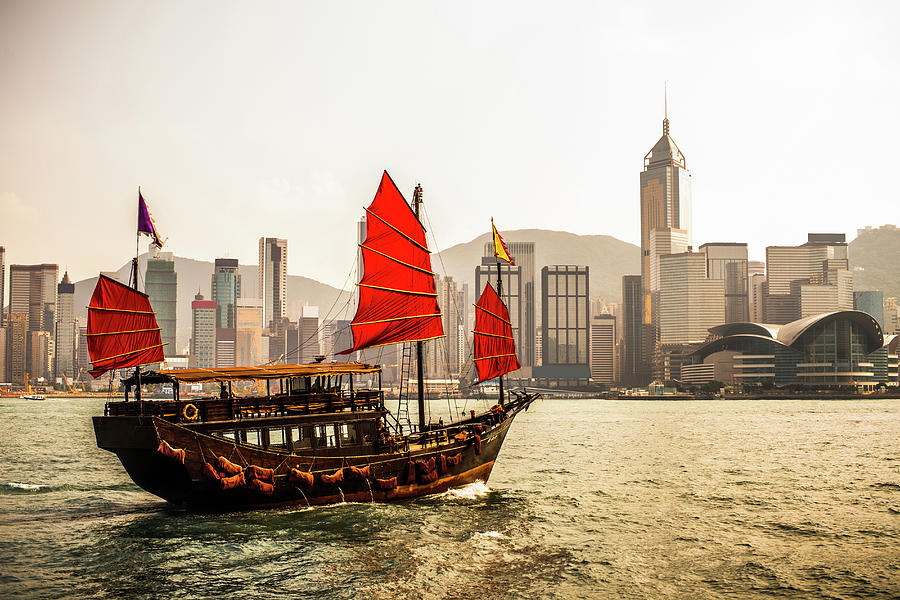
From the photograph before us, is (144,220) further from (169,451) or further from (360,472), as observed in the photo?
(360,472)

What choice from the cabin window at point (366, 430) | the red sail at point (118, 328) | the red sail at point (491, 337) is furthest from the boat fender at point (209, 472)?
the red sail at point (491, 337)

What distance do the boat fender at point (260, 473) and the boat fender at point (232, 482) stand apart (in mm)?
310

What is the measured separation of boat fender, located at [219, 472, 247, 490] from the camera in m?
26.4

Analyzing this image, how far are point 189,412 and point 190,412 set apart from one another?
0.03 meters

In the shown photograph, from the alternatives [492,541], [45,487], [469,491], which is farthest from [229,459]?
[45,487]

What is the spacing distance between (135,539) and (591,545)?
14095 millimetres

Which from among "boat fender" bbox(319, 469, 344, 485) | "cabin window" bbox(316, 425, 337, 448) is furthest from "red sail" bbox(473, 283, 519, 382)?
"boat fender" bbox(319, 469, 344, 485)

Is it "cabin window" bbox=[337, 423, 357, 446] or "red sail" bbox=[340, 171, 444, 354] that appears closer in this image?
"cabin window" bbox=[337, 423, 357, 446]

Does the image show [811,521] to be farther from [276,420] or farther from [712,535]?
[276,420]

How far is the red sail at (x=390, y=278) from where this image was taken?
37.1 meters

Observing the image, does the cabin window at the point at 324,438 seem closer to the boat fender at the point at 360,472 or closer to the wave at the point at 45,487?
the boat fender at the point at 360,472

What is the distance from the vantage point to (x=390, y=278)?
3738 cm

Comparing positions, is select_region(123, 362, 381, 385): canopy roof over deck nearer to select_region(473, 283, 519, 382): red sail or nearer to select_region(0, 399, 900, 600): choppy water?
select_region(0, 399, 900, 600): choppy water

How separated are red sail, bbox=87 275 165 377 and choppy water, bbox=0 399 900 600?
5.69 m
